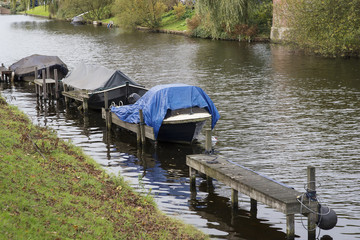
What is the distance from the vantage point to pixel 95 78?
3325 centimetres

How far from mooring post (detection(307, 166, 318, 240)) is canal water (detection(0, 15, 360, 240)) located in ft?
0.85

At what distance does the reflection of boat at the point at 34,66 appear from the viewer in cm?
4262

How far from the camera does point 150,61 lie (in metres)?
53.5

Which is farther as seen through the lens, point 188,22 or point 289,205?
point 188,22

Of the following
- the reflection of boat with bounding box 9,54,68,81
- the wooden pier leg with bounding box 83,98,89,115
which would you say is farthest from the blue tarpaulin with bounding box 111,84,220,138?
the reflection of boat with bounding box 9,54,68,81

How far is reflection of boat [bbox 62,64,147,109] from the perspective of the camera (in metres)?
30.6

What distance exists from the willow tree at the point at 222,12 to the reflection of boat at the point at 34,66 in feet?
84.3

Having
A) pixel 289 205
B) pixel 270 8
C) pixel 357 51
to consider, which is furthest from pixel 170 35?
pixel 289 205

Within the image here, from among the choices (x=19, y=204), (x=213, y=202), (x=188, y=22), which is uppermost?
(x=188, y=22)

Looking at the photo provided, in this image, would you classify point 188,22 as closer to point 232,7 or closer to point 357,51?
point 232,7

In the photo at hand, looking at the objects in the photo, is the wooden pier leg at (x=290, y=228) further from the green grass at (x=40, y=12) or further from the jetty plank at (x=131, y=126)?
the green grass at (x=40, y=12)

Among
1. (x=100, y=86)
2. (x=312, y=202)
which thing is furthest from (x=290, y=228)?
(x=100, y=86)

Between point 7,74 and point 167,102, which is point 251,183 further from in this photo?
point 7,74

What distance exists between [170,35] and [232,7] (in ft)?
62.5
